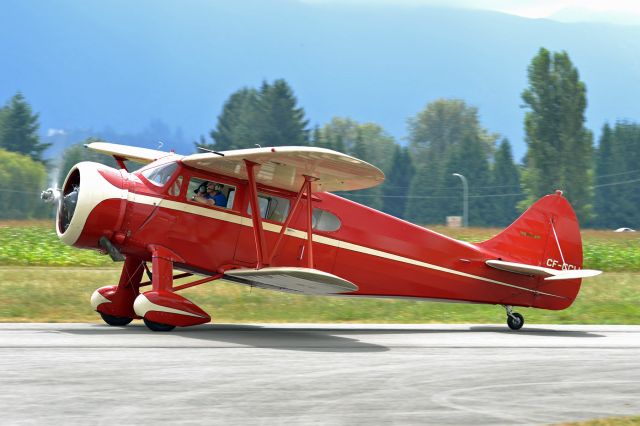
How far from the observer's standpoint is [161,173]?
15.1 meters

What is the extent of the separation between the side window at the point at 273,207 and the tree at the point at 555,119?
2941 inches

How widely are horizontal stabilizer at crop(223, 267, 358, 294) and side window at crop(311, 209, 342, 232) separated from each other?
1318 millimetres

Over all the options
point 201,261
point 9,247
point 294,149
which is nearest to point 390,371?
point 294,149

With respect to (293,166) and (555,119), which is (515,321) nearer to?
(293,166)

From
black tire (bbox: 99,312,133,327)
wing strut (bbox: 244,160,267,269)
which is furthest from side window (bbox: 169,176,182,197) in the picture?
black tire (bbox: 99,312,133,327)

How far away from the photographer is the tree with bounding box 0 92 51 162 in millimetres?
138750

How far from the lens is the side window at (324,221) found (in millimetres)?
16141

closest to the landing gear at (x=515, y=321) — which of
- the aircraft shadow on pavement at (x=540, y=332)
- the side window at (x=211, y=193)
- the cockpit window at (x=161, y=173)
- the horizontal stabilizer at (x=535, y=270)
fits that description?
the aircraft shadow on pavement at (x=540, y=332)

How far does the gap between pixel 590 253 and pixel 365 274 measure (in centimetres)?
2086

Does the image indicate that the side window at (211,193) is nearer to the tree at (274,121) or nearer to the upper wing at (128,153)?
the upper wing at (128,153)

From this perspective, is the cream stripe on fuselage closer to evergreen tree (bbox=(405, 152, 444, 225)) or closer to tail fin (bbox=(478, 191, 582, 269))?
tail fin (bbox=(478, 191, 582, 269))

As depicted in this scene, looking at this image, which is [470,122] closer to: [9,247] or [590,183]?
[590,183]

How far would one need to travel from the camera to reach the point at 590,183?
3703 inches

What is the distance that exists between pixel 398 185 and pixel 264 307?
132m
